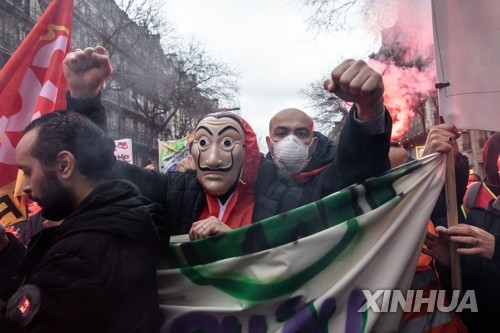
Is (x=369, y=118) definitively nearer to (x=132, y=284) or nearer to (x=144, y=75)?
(x=132, y=284)

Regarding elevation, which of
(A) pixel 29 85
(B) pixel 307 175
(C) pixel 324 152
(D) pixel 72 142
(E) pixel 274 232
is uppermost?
(A) pixel 29 85

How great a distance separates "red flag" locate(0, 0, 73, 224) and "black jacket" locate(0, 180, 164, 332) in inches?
66.6

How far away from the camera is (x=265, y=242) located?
69.7 inches

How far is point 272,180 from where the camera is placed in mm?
2408

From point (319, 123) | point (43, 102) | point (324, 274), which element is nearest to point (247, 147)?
point (324, 274)

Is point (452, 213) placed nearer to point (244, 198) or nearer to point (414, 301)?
point (414, 301)

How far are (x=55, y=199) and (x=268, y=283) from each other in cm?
90

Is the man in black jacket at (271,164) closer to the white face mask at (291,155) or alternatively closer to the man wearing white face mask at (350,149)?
the man wearing white face mask at (350,149)

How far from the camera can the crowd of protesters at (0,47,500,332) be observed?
1210 mm

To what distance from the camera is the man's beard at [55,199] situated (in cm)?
142

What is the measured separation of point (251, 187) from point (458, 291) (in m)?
1.16

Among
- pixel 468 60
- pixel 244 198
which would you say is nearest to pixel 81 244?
pixel 244 198

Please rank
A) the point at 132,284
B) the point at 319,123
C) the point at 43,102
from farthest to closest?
the point at 319,123, the point at 43,102, the point at 132,284

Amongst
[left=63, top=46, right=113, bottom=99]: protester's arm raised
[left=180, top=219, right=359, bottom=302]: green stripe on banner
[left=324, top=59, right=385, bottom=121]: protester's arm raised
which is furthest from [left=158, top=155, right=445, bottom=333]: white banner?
[left=63, top=46, right=113, bottom=99]: protester's arm raised
